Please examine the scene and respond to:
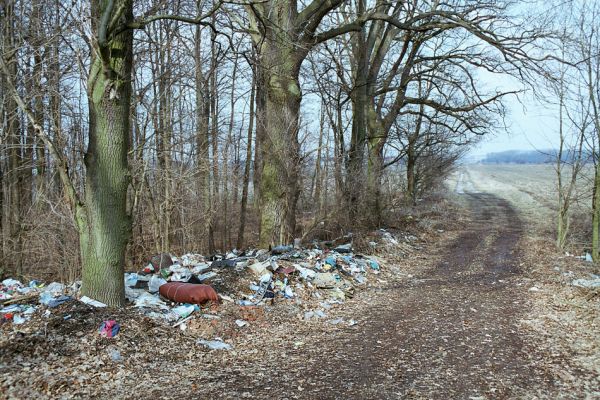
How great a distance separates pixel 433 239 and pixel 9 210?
12839 mm

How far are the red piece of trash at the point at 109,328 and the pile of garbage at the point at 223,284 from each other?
1.69ft

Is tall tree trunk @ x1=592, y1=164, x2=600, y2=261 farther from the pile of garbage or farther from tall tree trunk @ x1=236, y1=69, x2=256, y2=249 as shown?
tall tree trunk @ x1=236, y1=69, x2=256, y2=249

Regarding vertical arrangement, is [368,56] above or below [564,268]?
above

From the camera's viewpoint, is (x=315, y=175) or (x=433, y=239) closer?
(x=315, y=175)

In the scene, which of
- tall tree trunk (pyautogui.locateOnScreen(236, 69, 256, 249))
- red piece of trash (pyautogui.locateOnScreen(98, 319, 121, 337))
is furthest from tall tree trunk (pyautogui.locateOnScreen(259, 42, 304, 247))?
tall tree trunk (pyautogui.locateOnScreen(236, 69, 256, 249))

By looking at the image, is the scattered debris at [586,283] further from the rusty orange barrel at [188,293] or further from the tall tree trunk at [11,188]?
the tall tree trunk at [11,188]

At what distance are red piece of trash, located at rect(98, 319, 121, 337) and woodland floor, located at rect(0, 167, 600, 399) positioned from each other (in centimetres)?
8

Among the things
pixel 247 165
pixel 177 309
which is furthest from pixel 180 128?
pixel 177 309

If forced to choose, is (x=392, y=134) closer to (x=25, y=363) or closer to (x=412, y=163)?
(x=412, y=163)

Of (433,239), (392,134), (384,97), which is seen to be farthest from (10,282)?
(392,134)

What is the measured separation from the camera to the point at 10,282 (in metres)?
6.48

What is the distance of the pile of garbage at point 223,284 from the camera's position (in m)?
5.48

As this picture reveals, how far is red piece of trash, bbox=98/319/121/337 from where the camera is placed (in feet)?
15.5

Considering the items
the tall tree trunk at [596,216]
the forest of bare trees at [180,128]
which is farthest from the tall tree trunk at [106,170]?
the tall tree trunk at [596,216]
